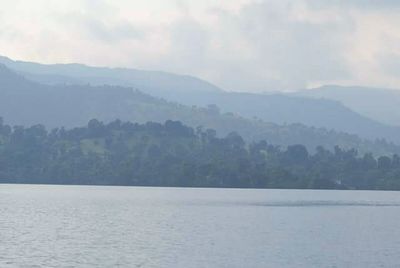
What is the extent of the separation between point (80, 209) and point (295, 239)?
65.7 meters

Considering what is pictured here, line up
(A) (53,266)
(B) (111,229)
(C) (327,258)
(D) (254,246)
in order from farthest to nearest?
(B) (111,229)
(D) (254,246)
(C) (327,258)
(A) (53,266)

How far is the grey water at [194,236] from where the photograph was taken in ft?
262

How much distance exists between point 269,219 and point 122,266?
6792cm

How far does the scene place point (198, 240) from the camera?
3890 inches

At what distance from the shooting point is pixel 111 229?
113750 millimetres

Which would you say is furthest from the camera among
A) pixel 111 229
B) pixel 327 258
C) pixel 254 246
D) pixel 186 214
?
pixel 186 214

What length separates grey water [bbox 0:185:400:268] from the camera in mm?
79750

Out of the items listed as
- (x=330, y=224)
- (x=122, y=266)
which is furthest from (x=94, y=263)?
(x=330, y=224)

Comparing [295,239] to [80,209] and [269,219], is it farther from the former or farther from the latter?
[80,209]

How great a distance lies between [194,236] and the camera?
104 m

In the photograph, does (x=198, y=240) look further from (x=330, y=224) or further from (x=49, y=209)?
(x=49, y=209)

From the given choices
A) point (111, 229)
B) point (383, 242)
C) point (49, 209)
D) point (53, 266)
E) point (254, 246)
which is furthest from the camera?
point (49, 209)

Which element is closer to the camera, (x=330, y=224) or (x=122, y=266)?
(x=122, y=266)

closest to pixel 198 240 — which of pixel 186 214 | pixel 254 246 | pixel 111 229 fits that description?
pixel 254 246
